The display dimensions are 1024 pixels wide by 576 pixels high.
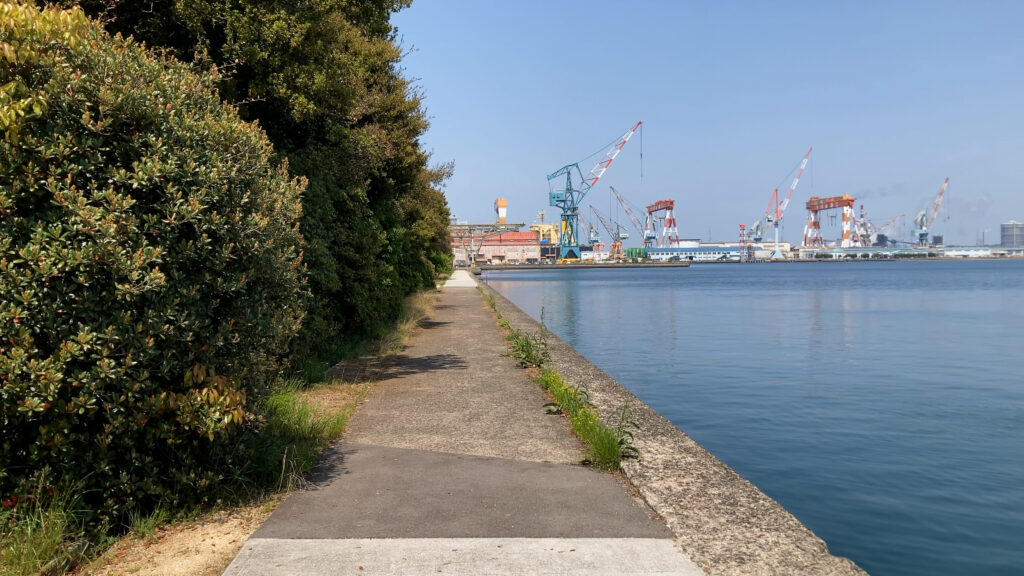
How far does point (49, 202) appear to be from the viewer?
14.4ft

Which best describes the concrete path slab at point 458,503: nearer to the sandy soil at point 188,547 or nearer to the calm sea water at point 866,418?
the sandy soil at point 188,547

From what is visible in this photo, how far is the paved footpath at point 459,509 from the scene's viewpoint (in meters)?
4.11

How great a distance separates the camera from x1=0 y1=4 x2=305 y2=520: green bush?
414cm

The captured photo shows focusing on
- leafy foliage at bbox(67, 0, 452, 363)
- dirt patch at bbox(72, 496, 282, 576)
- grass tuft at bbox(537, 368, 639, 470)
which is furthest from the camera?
leafy foliage at bbox(67, 0, 452, 363)

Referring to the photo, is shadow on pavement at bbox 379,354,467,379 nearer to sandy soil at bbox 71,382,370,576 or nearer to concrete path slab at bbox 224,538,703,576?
sandy soil at bbox 71,382,370,576

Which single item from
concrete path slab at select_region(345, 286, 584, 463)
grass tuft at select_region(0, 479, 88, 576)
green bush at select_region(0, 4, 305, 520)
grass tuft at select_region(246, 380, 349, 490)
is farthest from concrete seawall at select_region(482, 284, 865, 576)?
grass tuft at select_region(0, 479, 88, 576)

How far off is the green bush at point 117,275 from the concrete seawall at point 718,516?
10.1ft

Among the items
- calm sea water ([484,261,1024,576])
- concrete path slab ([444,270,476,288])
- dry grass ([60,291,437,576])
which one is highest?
dry grass ([60,291,437,576])

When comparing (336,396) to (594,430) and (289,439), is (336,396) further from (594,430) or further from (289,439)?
(594,430)

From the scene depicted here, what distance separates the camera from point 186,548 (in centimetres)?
437

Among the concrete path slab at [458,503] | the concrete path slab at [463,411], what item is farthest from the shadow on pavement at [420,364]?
the concrete path slab at [458,503]

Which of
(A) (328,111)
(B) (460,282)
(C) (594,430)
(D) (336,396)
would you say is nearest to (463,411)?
(D) (336,396)

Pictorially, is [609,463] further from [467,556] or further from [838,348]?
[838,348]

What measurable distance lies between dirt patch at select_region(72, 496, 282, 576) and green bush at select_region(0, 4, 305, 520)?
25 centimetres
